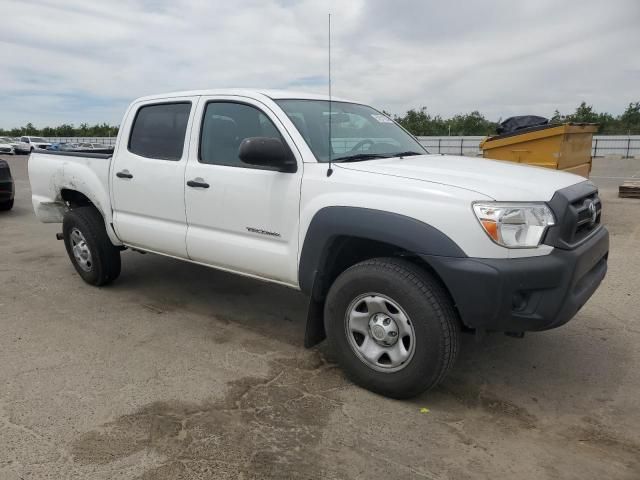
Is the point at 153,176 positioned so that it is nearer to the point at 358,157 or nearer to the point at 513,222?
the point at 358,157

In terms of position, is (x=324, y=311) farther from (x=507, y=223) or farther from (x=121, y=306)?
(x=121, y=306)

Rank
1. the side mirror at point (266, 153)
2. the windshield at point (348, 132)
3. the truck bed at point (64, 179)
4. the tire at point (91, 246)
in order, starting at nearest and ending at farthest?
1. the side mirror at point (266, 153)
2. the windshield at point (348, 132)
3. the truck bed at point (64, 179)
4. the tire at point (91, 246)

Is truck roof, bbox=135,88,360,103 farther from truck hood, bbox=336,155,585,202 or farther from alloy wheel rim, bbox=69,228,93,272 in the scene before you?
alloy wheel rim, bbox=69,228,93,272

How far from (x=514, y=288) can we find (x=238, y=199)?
1963 millimetres

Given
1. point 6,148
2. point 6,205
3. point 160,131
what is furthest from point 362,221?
point 6,148

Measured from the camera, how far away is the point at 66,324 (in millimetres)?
4426

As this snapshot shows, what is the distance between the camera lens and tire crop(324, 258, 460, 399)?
2.94 meters

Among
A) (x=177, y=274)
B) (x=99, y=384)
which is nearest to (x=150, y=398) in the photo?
(x=99, y=384)

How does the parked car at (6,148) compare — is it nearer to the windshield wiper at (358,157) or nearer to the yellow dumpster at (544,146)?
the yellow dumpster at (544,146)

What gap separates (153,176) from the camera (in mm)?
4367

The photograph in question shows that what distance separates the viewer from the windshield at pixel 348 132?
12.0 feet

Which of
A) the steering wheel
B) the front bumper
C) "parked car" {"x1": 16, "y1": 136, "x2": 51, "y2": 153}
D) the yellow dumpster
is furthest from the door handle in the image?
"parked car" {"x1": 16, "y1": 136, "x2": 51, "y2": 153}

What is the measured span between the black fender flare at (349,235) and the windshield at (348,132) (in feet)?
1.67

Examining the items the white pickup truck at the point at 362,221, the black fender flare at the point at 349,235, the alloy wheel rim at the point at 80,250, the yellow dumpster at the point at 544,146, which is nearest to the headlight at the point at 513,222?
the white pickup truck at the point at 362,221
